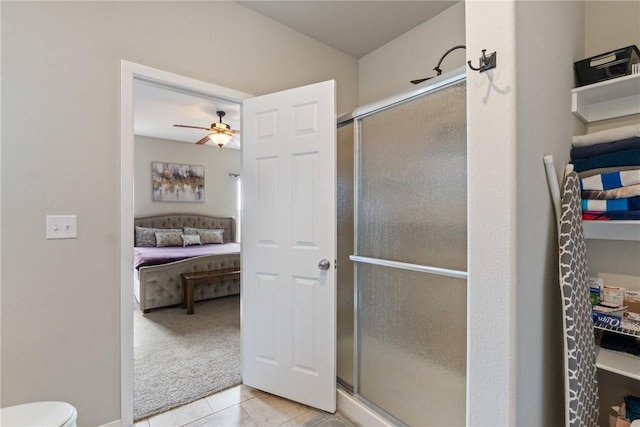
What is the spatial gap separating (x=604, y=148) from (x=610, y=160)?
0.19 ft

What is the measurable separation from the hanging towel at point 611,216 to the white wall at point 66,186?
2389mm

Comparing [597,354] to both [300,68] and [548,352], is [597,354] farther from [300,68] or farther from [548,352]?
[300,68]

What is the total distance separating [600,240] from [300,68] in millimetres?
2338

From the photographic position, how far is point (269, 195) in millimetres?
2055

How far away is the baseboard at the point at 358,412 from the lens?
1.66 meters

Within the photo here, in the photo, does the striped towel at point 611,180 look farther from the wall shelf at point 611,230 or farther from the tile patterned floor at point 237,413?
the tile patterned floor at point 237,413

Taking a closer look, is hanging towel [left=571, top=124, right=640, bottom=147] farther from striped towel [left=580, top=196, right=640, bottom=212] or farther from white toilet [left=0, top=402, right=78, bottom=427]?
white toilet [left=0, top=402, right=78, bottom=427]

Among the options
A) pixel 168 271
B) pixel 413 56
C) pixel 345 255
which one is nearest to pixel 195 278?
pixel 168 271

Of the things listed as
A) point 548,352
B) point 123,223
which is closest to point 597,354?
point 548,352

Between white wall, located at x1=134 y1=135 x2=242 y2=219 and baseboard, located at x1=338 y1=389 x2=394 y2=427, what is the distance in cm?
444

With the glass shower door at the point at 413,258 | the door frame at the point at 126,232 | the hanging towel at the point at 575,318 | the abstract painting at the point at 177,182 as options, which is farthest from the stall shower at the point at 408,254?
the abstract painting at the point at 177,182

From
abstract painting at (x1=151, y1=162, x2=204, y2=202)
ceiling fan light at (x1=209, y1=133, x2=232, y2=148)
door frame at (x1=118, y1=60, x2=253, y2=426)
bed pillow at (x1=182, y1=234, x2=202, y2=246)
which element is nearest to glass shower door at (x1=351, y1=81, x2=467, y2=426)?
door frame at (x1=118, y1=60, x2=253, y2=426)

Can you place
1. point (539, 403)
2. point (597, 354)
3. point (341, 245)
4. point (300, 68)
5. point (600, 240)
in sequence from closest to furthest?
point (539, 403), point (597, 354), point (600, 240), point (341, 245), point (300, 68)

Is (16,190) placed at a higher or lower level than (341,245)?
higher
